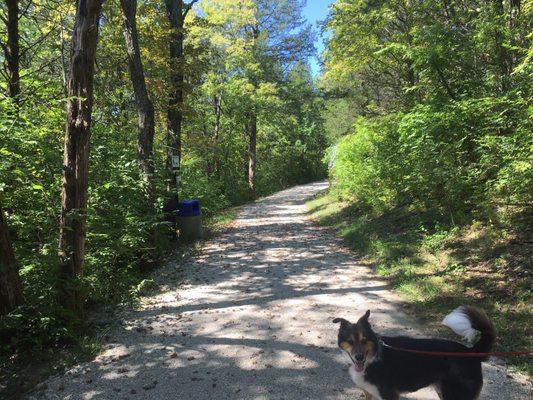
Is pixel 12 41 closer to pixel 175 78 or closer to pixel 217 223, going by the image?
pixel 175 78

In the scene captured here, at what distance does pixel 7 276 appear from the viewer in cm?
479

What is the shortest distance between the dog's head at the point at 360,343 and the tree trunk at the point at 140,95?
710 cm

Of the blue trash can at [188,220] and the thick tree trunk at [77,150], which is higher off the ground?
the thick tree trunk at [77,150]

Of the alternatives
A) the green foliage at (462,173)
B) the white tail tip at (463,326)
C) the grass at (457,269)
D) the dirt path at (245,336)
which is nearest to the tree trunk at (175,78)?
the dirt path at (245,336)

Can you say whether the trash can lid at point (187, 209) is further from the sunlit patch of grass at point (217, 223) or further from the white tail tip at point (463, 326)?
the white tail tip at point (463, 326)

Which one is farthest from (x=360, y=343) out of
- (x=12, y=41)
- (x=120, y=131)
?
(x=120, y=131)

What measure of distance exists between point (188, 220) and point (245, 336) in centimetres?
687

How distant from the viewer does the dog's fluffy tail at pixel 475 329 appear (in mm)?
3158

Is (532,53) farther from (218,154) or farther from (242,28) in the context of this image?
(242,28)

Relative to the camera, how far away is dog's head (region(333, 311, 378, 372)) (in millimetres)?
3245

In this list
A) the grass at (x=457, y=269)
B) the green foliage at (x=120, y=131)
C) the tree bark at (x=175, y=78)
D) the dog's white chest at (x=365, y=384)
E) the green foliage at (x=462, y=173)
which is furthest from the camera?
the tree bark at (x=175, y=78)

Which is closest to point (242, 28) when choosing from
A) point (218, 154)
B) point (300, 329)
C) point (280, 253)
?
point (218, 154)

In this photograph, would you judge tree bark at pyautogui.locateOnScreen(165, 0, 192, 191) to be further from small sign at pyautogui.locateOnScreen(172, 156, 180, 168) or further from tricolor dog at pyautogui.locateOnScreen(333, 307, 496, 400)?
tricolor dog at pyautogui.locateOnScreen(333, 307, 496, 400)

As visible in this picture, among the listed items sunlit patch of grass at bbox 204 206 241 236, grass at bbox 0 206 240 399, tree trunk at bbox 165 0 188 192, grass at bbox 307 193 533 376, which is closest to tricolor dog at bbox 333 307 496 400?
grass at bbox 307 193 533 376
